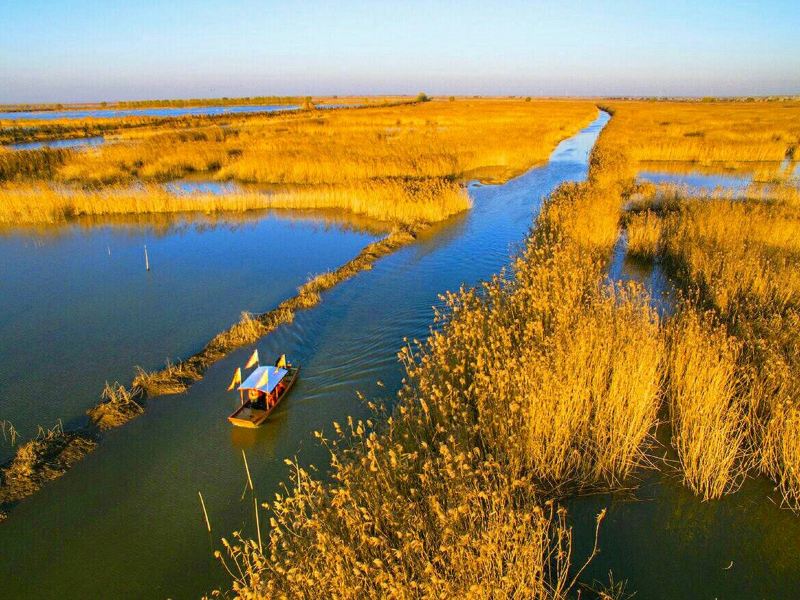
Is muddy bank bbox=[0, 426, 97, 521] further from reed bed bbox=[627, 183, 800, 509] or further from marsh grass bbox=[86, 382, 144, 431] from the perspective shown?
reed bed bbox=[627, 183, 800, 509]

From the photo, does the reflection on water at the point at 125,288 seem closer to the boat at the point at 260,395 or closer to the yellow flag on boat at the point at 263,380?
the boat at the point at 260,395

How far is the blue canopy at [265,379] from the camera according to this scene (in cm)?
639

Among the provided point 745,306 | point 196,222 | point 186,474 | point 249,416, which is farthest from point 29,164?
point 745,306

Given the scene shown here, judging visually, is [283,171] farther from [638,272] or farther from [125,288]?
[638,272]

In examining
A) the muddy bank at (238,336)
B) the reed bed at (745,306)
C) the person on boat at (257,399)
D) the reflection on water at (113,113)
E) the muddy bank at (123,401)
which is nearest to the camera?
the reed bed at (745,306)

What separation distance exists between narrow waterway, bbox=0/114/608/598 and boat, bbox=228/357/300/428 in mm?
249

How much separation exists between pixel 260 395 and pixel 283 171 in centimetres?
1963

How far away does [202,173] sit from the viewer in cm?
2678

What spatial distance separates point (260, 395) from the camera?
6.54 metres

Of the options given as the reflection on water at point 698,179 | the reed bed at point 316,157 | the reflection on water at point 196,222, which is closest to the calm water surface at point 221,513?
the reflection on water at point 196,222

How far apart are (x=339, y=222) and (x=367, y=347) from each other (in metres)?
9.90

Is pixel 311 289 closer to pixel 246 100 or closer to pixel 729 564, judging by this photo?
pixel 729 564

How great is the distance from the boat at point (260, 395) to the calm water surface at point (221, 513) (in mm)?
247

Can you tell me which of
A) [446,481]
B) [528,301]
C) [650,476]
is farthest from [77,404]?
[650,476]
